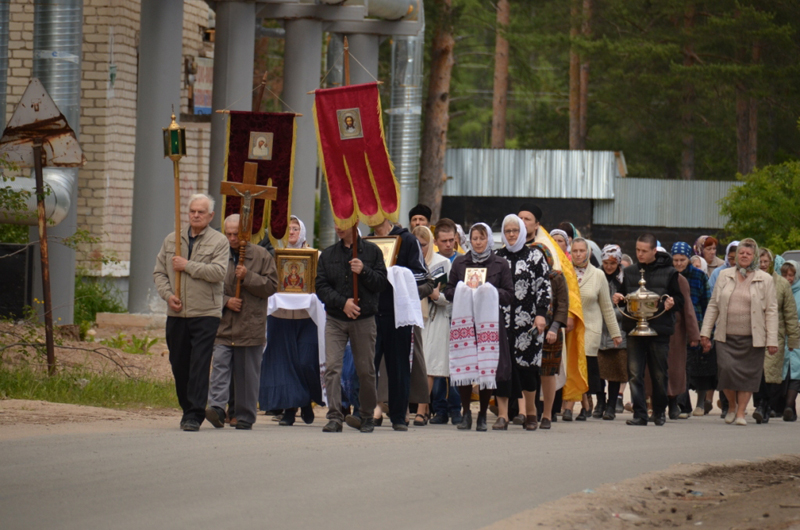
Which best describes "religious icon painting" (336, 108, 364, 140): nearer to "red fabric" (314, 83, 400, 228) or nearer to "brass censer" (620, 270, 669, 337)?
"red fabric" (314, 83, 400, 228)

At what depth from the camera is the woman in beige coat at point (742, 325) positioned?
13.0 metres

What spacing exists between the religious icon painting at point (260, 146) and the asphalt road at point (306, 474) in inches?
122

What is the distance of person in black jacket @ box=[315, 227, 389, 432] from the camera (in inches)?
398

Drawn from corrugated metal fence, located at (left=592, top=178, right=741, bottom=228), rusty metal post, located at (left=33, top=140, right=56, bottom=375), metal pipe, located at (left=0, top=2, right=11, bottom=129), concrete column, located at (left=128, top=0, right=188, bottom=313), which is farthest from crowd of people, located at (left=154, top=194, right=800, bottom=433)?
corrugated metal fence, located at (left=592, top=178, right=741, bottom=228)

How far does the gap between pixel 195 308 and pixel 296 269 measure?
1.71 m

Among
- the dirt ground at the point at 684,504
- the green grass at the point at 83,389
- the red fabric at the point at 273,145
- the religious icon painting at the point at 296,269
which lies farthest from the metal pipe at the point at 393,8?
the dirt ground at the point at 684,504

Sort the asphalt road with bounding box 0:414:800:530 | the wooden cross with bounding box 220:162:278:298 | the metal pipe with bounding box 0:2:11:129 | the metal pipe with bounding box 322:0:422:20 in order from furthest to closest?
the metal pipe with bounding box 322:0:422:20, the metal pipe with bounding box 0:2:11:129, the wooden cross with bounding box 220:162:278:298, the asphalt road with bounding box 0:414:800:530

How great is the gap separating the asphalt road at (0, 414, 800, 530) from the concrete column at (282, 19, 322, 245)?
11158 millimetres

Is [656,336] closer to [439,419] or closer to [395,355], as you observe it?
[439,419]

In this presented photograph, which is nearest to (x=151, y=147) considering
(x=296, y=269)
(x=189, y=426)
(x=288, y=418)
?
(x=296, y=269)

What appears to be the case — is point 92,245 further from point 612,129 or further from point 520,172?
point 612,129

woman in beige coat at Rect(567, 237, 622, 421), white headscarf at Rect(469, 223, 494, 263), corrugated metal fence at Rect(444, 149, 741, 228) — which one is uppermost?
corrugated metal fence at Rect(444, 149, 741, 228)

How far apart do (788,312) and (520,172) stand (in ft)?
75.9

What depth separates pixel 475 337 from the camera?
1105 centimetres
